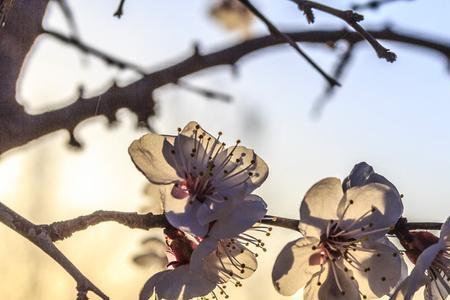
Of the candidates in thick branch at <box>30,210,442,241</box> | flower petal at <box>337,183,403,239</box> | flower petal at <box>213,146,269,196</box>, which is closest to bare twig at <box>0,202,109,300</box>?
thick branch at <box>30,210,442,241</box>

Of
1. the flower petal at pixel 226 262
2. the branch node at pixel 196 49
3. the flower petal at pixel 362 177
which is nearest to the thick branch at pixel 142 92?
the branch node at pixel 196 49

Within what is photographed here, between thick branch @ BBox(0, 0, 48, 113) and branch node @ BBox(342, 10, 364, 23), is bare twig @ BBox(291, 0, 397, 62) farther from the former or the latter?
thick branch @ BBox(0, 0, 48, 113)

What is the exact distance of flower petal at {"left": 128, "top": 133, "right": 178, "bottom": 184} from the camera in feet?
3.63

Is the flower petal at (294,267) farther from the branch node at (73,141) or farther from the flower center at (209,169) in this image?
the branch node at (73,141)

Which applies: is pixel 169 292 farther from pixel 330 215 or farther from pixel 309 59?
pixel 309 59

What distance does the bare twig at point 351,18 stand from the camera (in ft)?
3.47

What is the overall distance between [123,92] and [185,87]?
153mm

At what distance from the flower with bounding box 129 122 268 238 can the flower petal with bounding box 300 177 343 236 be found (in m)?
0.07

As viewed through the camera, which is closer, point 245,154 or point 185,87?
point 245,154

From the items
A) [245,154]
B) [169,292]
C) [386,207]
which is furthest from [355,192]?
[169,292]

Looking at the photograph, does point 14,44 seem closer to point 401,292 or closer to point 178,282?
point 178,282

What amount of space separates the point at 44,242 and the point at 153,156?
0.74 ft

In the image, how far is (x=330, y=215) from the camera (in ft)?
3.75

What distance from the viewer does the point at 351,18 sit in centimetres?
108
